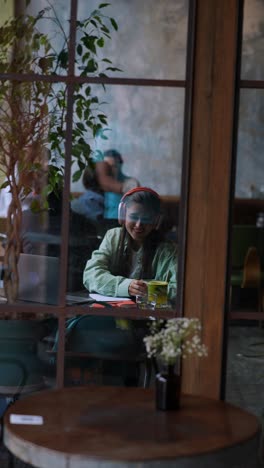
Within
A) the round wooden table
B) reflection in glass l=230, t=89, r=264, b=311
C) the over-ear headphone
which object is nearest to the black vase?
the round wooden table

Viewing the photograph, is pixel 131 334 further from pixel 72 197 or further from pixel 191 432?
pixel 191 432

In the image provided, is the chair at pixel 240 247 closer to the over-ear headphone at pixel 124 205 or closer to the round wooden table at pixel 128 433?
the over-ear headphone at pixel 124 205

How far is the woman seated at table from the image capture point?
366 centimetres

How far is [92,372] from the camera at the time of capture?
3689mm

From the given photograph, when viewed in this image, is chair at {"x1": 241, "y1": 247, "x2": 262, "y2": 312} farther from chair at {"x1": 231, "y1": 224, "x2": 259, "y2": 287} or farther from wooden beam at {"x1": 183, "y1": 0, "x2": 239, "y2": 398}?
wooden beam at {"x1": 183, "y1": 0, "x2": 239, "y2": 398}

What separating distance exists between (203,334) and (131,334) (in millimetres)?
362

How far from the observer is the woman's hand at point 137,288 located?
3.70 metres

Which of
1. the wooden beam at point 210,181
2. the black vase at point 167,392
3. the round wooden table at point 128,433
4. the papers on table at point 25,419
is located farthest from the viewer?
the wooden beam at point 210,181

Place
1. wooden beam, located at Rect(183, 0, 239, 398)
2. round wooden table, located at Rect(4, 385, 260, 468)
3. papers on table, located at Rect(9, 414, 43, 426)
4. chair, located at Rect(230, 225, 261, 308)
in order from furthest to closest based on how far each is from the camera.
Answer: chair, located at Rect(230, 225, 261, 308) < wooden beam, located at Rect(183, 0, 239, 398) < papers on table, located at Rect(9, 414, 43, 426) < round wooden table, located at Rect(4, 385, 260, 468)

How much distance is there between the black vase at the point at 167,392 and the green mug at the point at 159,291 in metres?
0.87

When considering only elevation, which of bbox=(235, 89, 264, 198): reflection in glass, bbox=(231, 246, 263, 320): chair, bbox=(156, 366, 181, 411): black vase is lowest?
bbox=(156, 366, 181, 411): black vase

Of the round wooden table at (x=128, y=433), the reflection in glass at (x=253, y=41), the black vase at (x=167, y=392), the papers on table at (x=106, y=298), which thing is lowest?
the round wooden table at (x=128, y=433)

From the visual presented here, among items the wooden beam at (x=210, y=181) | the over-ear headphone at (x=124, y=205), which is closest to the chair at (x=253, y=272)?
the wooden beam at (x=210, y=181)

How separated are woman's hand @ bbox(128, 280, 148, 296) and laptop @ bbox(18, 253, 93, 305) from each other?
0.65ft
